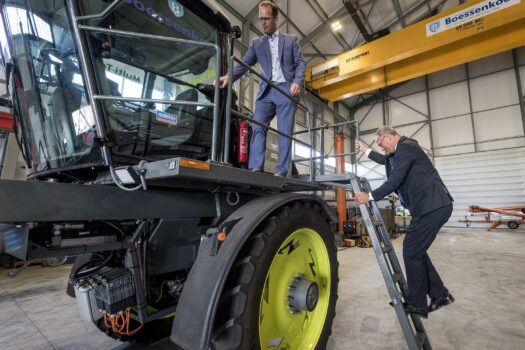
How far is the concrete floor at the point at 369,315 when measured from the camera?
2676 millimetres

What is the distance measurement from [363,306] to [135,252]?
308 centimetres

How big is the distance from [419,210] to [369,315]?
140cm

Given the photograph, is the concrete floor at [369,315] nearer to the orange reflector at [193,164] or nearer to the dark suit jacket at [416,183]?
the dark suit jacket at [416,183]

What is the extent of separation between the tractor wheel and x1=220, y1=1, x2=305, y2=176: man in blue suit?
2.33ft

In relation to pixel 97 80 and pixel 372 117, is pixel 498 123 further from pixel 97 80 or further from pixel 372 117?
pixel 97 80

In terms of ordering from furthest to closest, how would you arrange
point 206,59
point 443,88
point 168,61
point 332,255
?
point 443,88
point 332,255
point 206,59
point 168,61

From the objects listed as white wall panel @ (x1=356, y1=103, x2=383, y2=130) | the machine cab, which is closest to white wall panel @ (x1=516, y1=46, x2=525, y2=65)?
white wall panel @ (x1=356, y1=103, x2=383, y2=130)

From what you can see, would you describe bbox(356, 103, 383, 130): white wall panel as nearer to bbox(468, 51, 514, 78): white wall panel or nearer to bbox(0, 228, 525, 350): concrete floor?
bbox(468, 51, 514, 78): white wall panel

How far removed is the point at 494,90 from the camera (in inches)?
621

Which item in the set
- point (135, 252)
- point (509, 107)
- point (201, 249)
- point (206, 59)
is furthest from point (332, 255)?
point (509, 107)

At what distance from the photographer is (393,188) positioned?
285 cm

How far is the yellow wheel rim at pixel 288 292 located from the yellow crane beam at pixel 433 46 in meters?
9.19

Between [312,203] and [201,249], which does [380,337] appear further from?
[201,249]

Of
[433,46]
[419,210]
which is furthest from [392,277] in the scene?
[433,46]
